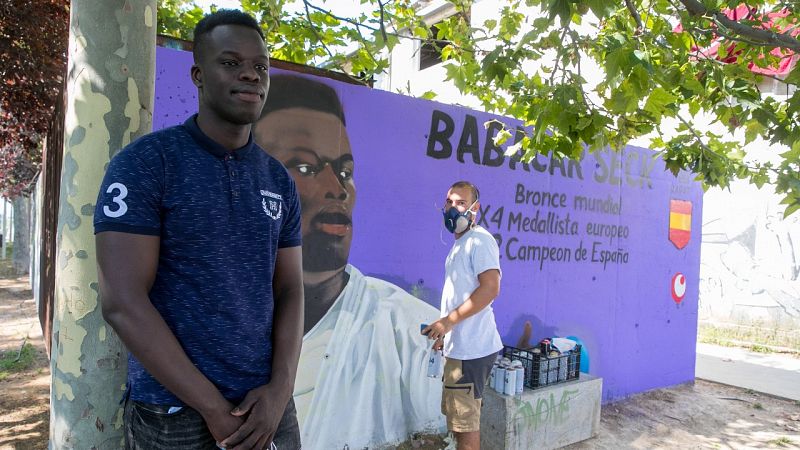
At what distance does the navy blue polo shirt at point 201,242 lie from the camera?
130 centimetres

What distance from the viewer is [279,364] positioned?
4.95 feet

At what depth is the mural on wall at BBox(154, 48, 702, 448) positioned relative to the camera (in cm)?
381

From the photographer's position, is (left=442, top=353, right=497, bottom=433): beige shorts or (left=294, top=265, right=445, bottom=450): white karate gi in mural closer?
(left=442, top=353, right=497, bottom=433): beige shorts

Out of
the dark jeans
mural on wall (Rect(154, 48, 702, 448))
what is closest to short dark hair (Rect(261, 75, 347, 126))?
mural on wall (Rect(154, 48, 702, 448))

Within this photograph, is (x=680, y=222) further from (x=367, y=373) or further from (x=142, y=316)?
(x=142, y=316)

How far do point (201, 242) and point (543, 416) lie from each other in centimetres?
372

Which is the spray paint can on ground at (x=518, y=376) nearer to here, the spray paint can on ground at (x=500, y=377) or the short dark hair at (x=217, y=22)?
the spray paint can on ground at (x=500, y=377)

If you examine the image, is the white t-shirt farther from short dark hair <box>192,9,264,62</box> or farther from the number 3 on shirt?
the number 3 on shirt

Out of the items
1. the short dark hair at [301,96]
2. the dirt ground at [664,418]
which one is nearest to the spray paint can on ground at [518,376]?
the dirt ground at [664,418]

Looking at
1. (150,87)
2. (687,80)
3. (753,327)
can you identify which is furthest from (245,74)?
(753,327)

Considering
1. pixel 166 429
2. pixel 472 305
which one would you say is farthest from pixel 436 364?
pixel 166 429

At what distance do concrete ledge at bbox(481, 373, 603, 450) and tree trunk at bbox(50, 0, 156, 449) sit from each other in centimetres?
319

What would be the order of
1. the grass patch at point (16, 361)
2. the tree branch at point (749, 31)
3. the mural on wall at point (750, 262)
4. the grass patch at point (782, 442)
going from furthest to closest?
1. the mural on wall at point (750, 262)
2. the grass patch at point (16, 361)
3. the grass patch at point (782, 442)
4. the tree branch at point (749, 31)

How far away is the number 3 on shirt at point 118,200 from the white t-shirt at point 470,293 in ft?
7.69
